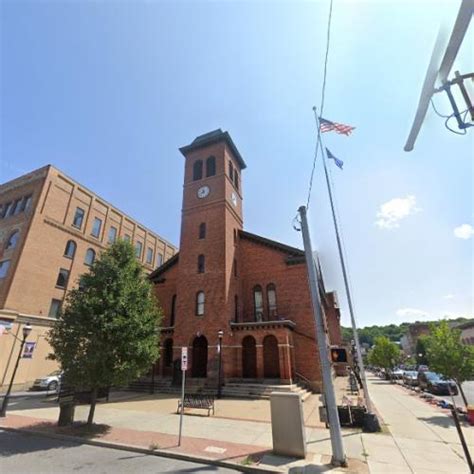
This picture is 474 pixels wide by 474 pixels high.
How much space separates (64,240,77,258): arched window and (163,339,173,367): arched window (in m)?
14.2

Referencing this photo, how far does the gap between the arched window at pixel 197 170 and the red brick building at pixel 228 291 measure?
117mm

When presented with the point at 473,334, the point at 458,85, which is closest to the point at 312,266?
the point at 458,85

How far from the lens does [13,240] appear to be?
2644cm

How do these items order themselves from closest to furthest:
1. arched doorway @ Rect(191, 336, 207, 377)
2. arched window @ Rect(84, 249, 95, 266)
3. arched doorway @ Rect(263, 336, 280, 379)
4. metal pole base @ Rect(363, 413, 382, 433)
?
metal pole base @ Rect(363, 413, 382, 433) → arched doorway @ Rect(263, 336, 280, 379) → arched doorway @ Rect(191, 336, 207, 377) → arched window @ Rect(84, 249, 95, 266)

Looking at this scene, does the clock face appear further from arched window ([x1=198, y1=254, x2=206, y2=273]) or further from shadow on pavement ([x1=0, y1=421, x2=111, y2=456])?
shadow on pavement ([x1=0, y1=421, x2=111, y2=456])

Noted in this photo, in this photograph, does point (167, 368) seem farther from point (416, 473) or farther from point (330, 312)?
point (330, 312)

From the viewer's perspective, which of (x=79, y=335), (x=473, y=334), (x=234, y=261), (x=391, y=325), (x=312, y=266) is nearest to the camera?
(x=312, y=266)

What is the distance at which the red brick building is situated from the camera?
2108 cm

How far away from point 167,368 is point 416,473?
811 inches

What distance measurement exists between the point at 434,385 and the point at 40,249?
3575 cm

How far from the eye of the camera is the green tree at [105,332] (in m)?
10.3

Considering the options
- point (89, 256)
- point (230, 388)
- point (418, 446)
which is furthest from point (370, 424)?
point (89, 256)

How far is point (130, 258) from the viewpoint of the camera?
40.8 ft

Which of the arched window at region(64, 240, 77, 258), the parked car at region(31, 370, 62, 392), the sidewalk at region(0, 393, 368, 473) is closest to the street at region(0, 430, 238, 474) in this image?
the sidewalk at region(0, 393, 368, 473)
